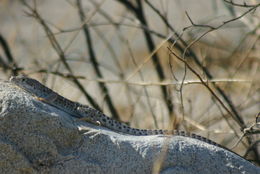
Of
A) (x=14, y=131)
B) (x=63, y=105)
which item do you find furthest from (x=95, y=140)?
(x=63, y=105)

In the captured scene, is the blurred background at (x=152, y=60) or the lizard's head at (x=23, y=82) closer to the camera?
the lizard's head at (x=23, y=82)

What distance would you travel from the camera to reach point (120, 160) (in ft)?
17.4

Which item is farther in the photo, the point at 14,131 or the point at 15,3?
the point at 15,3

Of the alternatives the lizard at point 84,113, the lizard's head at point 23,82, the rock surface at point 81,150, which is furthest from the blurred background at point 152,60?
the lizard's head at point 23,82

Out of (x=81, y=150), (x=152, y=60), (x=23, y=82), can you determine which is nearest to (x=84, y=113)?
(x=23, y=82)

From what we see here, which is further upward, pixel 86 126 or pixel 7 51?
pixel 7 51

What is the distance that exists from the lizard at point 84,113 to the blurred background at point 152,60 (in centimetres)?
30

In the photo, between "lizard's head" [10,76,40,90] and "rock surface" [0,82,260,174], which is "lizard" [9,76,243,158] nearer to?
"lizard's head" [10,76,40,90]

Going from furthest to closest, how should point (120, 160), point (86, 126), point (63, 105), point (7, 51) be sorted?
point (7, 51), point (63, 105), point (86, 126), point (120, 160)

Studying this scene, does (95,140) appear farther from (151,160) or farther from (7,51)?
(7,51)

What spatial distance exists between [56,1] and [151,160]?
14.6 m

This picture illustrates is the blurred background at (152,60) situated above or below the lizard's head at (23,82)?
above

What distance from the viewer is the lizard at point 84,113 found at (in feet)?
19.6

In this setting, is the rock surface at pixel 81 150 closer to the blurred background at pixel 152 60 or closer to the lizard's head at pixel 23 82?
the blurred background at pixel 152 60
